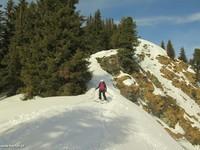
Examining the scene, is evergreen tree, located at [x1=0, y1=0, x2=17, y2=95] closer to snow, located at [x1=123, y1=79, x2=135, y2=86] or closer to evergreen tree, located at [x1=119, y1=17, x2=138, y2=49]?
Answer: snow, located at [x1=123, y1=79, x2=135, y2=86]

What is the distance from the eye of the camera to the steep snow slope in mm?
15758

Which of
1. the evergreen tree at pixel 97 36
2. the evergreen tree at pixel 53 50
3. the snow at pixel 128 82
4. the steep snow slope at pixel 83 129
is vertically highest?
the evergreen tree at pixel 97 36

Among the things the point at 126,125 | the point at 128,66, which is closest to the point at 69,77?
the point at 126,125

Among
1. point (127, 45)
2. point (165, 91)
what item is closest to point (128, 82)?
point (127, 45)

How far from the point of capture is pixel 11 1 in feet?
144

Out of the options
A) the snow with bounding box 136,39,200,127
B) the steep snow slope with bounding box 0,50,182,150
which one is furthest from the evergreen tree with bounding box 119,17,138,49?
the steep snow slope with bounding box 0,50,182,150

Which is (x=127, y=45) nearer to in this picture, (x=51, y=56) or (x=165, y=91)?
(x=165, y=91)

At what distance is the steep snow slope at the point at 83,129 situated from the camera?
51.7ft

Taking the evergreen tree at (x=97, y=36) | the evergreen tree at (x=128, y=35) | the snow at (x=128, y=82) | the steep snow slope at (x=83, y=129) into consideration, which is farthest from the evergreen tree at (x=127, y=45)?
the steep snow slope at (x=83, y=129)

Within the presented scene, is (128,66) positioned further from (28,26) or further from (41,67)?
(41,67)

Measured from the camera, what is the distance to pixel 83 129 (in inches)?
711

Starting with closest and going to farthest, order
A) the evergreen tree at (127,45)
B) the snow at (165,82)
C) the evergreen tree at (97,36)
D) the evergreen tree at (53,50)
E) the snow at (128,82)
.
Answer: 1. the evergreen tree at (53,50)
2. the snow at (128,82)
3. the evergreen tree at (127,45)
4. the snow at (165,82)
5. the evergreen tree at (97,36)

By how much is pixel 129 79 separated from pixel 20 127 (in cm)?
2892

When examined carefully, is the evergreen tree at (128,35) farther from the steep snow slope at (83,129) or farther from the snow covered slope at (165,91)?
the steep snow slope at (83,129)
